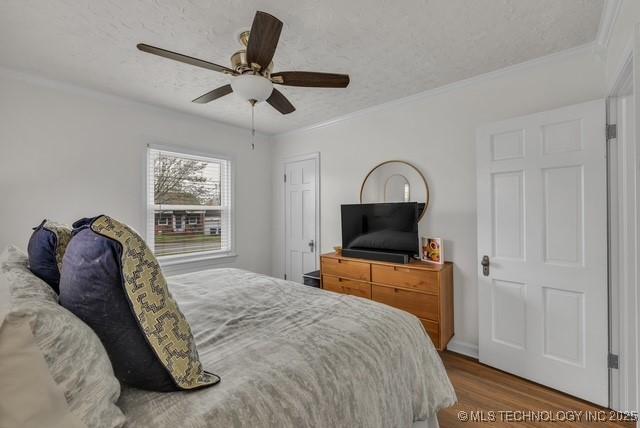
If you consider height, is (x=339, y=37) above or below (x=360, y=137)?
above

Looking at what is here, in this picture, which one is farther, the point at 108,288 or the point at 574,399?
the point at 574,399

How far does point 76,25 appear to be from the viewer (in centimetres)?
188

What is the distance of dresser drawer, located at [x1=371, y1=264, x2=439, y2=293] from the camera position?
2574mm

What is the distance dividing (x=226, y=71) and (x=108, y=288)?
148 centimetres

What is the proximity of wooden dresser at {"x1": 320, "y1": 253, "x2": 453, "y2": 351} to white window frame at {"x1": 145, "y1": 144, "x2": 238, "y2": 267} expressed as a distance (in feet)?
5.39

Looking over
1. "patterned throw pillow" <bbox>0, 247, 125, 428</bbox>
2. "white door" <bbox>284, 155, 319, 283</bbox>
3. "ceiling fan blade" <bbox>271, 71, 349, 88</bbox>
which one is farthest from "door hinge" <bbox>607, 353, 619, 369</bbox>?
"white door" <bbox>284, 155, 319, 283</bbox>

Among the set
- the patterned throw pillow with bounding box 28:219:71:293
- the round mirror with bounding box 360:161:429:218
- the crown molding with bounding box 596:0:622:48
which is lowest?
the patterned throw pillow with bounding box 28:219:71:293

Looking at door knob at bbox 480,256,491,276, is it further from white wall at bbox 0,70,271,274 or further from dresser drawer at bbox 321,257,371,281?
white wall at bbox 0,70,271,274

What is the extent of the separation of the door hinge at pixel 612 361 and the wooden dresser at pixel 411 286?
1064 mm

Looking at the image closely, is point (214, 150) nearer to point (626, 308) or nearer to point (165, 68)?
point (165, 68)

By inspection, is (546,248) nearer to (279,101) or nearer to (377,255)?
(377,255)

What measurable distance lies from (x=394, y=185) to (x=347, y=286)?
4.06 feet

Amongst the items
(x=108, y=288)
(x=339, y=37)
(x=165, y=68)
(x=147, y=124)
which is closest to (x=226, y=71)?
(x=339, y=37)

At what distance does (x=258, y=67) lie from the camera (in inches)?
68.8
